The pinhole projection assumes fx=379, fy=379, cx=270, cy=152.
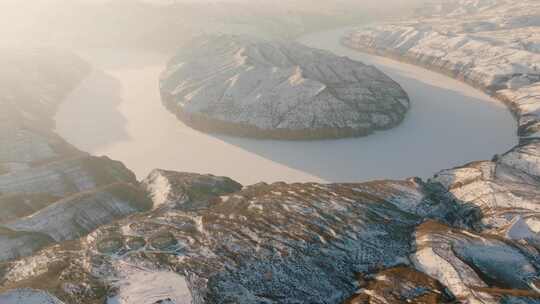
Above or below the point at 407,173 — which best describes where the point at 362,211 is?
above

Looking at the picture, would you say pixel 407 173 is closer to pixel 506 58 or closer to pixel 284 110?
pixel 284 110

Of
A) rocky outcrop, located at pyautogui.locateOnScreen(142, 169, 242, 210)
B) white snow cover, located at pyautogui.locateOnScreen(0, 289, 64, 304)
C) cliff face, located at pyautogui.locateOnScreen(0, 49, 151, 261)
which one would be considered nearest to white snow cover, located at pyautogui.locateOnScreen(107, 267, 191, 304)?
Answer: white snow cover, located at pyautogui.locateOnScreen(0, 289, 64, 304)

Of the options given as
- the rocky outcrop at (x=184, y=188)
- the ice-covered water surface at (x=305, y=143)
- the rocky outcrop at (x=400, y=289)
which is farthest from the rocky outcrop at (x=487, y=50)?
the rocky outcrop at (x=184, y=188)

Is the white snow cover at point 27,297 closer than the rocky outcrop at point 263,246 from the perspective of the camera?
Yes

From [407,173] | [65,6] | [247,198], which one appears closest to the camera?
[247,198]

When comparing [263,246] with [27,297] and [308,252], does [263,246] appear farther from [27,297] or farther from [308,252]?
[27,297]

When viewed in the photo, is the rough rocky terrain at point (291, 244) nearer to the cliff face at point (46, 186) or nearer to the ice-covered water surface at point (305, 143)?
the cliff face at point (46, 186)

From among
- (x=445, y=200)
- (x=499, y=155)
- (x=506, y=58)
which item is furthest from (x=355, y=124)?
(x=506, y=58)

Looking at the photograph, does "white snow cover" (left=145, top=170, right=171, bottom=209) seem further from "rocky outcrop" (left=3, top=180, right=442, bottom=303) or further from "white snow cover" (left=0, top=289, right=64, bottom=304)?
"white snow cover" (left=0, top=289, right=64, bottom=304)
